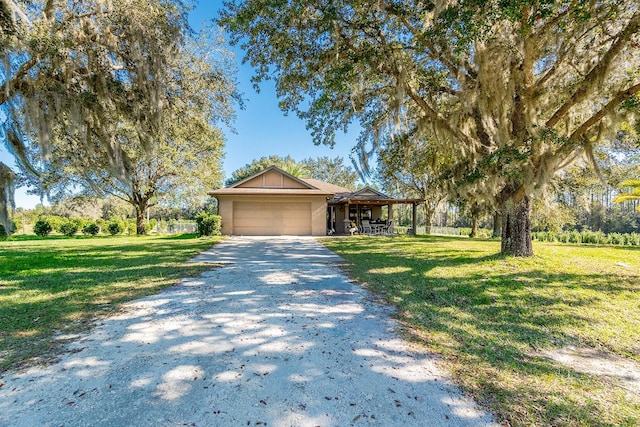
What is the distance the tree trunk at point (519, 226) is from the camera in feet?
22.3

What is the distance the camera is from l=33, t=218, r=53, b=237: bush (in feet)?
69.0

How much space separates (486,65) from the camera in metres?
5.77

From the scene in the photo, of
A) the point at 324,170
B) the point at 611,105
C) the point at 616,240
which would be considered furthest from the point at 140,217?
the point at 616,240

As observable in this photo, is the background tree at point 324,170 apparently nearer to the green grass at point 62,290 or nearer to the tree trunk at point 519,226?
the green grass at point 62,290

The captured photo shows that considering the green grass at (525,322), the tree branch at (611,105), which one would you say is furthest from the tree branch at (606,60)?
the green grass at (525,322)

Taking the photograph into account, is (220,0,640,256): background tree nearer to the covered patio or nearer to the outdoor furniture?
the covered patio

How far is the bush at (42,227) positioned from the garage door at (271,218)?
15.7 meters

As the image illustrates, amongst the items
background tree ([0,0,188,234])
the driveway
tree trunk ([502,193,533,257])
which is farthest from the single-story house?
the driveway

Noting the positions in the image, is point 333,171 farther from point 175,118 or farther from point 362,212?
point 175,118

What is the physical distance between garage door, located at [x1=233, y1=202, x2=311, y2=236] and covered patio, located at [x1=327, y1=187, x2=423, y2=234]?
255 centimetres

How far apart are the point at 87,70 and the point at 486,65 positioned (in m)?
7.71

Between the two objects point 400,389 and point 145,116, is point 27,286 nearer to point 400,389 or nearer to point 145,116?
point 145,116

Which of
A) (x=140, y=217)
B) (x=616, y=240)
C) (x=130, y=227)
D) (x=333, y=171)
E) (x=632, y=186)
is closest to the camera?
(x=632, y=186)

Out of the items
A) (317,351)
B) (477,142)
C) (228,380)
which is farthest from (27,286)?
(477,142)
